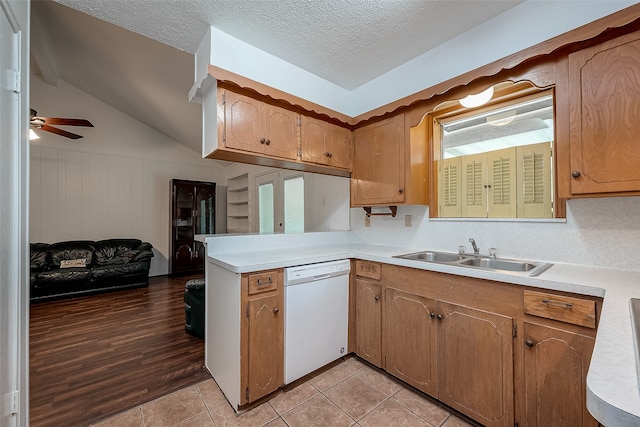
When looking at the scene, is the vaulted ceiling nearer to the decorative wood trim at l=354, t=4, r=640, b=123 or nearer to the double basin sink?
the decorative wood trim at l=354, t=4, r=640, b=123

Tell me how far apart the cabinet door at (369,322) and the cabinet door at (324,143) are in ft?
3.68

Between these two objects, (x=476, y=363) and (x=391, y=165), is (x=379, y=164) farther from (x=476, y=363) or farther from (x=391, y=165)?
(x=476, y=363)

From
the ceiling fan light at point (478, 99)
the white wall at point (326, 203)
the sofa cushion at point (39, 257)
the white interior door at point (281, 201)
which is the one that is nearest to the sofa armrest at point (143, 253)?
the sofa cushion at point (39, 257)

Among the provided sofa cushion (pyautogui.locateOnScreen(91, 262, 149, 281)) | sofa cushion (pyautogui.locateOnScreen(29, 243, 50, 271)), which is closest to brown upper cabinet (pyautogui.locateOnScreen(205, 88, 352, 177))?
sofa cushion (pyautogui.locateOnScreen(91, 262, 149, 281))

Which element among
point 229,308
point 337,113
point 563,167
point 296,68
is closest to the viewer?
point 563,167

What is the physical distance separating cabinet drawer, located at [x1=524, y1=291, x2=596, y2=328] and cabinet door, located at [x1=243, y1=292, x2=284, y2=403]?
1423 millimetres

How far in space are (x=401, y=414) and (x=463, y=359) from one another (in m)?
0.52

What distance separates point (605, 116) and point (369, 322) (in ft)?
6.18

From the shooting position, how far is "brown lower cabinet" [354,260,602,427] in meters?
1.22

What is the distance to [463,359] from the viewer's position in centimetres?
157

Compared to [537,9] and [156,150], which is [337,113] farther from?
[156,150]

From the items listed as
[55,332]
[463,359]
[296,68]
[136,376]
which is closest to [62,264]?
[55,332]

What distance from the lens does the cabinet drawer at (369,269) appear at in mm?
2049

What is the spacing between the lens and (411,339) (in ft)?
5.99
